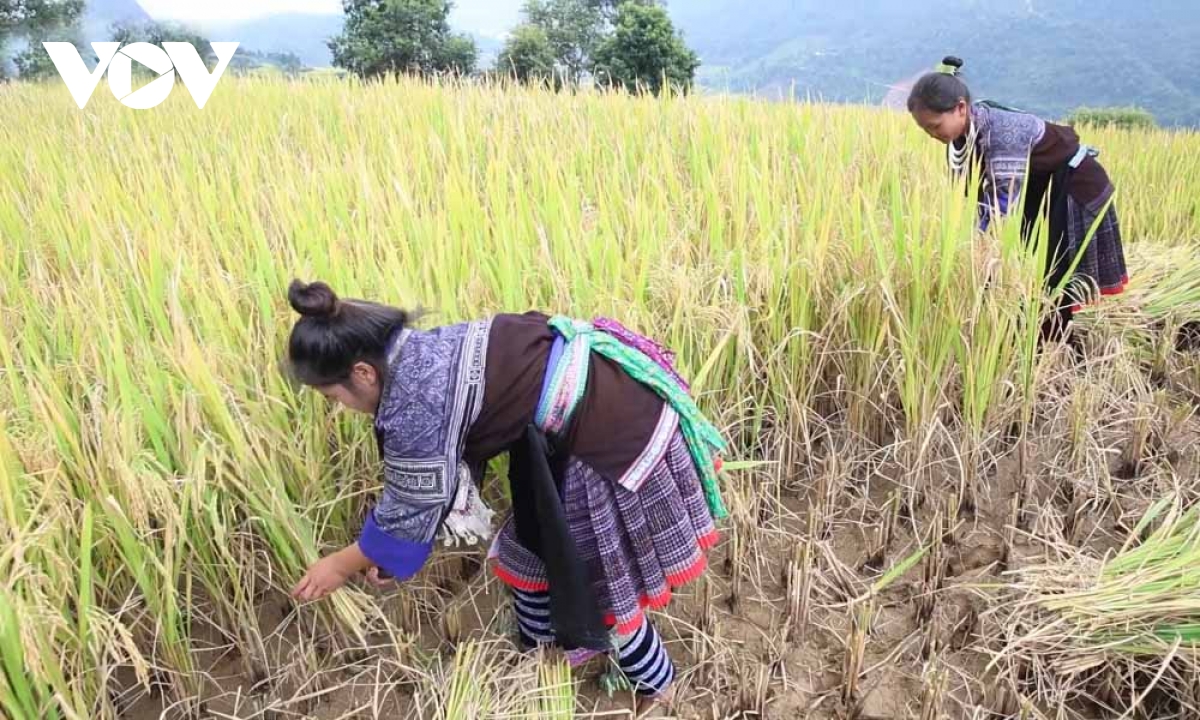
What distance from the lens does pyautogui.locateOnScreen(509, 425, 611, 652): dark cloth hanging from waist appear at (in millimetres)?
1039

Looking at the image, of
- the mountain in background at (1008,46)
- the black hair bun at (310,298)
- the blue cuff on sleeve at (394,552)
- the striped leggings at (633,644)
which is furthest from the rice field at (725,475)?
the mountain in background at (1008,46)

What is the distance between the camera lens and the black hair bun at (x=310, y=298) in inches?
33.9

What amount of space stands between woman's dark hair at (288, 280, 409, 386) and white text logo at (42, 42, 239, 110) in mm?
2312

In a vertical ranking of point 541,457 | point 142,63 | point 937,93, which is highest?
point 142,63

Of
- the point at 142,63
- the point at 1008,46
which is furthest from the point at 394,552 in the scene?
the point at 1008,46

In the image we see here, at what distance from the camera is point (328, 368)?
3.07 ft

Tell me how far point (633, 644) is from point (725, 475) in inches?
14.7

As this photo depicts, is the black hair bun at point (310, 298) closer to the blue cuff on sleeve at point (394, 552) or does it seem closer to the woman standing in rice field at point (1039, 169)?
the blue cuff on sleeve at point (394, 552)

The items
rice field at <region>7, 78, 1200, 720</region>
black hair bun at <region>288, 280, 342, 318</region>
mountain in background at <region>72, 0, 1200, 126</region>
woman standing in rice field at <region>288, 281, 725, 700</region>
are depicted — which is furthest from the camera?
mountain in background at <region>72, 0, 1200, 126</region>

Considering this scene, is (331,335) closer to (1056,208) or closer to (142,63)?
(1056,208)

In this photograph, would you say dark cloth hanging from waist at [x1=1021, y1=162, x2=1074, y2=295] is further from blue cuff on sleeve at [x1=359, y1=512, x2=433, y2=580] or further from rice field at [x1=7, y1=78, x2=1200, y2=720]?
blue cuff on sleeve at [x1=359, y1=512, x2=433, y2=580]

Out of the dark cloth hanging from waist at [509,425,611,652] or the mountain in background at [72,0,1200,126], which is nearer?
the dark cloth hanging from waist at [509,425,611,652]

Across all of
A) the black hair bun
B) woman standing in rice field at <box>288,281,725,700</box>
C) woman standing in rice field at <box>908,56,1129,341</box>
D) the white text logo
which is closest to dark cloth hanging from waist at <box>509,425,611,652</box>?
woman standing in rice field at <box>288,281,725,700</box>

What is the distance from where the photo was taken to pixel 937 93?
2070 mm
